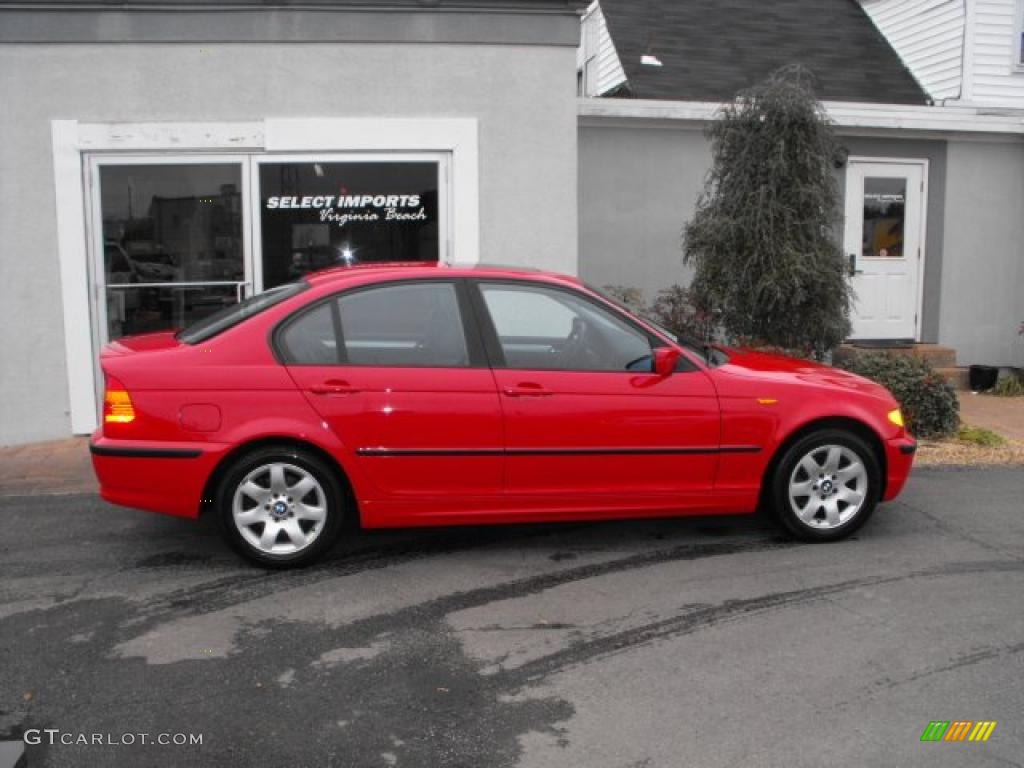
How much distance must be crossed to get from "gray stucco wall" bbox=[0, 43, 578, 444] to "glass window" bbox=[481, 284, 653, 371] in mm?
3364

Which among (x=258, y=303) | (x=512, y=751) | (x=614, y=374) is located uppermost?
(x=258, y=303)

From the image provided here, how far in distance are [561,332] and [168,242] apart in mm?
4530

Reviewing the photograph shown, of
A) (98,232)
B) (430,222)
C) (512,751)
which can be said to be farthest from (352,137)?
(512,751)

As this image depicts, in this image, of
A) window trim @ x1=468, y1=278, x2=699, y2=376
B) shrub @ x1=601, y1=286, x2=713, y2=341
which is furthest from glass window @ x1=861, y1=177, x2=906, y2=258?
window trim @ x1=468, y1=278, x2=699, y2=376

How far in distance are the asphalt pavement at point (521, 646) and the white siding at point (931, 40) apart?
9574 mm

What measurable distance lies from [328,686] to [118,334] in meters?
5.72

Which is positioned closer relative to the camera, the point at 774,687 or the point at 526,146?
the point at 774,687

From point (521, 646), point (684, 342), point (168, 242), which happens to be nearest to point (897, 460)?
point (684, 342)

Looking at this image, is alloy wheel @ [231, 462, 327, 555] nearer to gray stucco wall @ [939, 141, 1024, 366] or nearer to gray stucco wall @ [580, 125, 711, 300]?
gray stucco wall @ [580, 125, 711, 300]

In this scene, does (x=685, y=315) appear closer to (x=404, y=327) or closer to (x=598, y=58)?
(x=404, y=327)

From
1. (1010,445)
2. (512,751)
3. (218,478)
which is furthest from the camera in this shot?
(1010,445)

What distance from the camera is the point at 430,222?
872 cm

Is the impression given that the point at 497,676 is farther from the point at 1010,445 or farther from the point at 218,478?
the point at 1010,445

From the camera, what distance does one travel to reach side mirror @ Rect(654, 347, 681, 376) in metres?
5.32
